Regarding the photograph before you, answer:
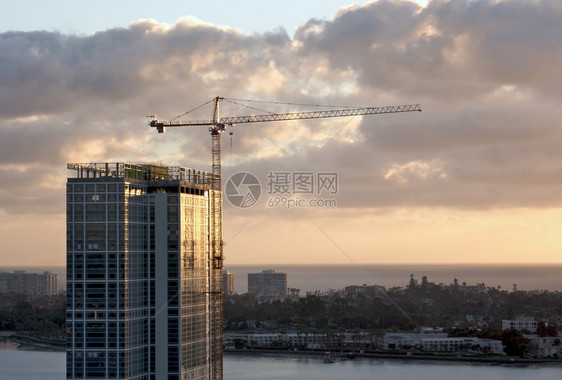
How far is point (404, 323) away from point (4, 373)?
141 ft

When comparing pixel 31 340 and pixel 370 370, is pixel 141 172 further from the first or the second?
pixel 31 340

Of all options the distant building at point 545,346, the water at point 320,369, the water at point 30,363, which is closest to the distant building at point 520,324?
the distant building at point 545,346

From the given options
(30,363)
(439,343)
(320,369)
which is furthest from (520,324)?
(30,363)

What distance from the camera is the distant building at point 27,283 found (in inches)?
6048

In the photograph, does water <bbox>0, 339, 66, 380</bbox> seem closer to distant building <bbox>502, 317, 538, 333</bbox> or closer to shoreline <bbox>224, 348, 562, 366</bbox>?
shoreline <bbox>224, 348, 562, 366</bbox>

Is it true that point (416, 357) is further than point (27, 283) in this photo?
No

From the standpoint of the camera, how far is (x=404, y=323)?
97.4 meters

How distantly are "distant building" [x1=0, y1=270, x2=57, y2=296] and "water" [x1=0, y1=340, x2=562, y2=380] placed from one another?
7526 cm

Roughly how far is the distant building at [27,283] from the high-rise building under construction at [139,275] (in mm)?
116754

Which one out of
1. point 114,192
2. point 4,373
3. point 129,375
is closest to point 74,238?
point 114,192

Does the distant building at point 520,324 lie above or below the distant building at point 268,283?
below

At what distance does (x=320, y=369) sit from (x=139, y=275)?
33563 mm

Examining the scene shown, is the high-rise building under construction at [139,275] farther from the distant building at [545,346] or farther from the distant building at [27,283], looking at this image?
the distant building at [27,283]

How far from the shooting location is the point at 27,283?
15475cm
